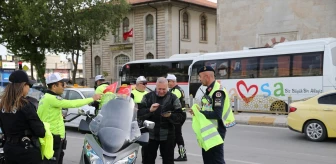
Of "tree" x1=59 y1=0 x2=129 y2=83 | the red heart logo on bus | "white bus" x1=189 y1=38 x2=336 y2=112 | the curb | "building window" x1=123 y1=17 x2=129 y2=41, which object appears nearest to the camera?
the curb

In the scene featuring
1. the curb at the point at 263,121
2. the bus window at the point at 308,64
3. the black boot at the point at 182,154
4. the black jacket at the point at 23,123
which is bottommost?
the curb at the point at 263,121

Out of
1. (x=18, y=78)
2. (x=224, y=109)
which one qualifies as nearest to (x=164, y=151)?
(x=224, y=109)

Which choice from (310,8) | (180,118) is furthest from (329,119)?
(310,8)

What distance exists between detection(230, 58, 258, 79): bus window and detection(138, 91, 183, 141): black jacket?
14.0m

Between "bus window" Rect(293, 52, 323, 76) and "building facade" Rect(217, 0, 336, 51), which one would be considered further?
"building facade" Rect(217, 0, 336, 51)

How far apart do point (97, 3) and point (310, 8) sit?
1513cm

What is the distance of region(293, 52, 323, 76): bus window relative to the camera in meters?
16.9

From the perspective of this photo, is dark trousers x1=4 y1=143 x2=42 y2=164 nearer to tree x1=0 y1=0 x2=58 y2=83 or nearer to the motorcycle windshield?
the motorcycle windshield

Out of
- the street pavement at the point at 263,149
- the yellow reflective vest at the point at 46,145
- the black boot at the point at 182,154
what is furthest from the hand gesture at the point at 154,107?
the street pavement at the point at 263,149

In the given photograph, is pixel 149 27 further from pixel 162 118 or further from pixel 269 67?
pixel 162 118

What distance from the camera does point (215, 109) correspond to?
4793mm

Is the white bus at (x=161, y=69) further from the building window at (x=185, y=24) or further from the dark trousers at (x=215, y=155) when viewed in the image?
the dark trousers at (x=215, y=155)

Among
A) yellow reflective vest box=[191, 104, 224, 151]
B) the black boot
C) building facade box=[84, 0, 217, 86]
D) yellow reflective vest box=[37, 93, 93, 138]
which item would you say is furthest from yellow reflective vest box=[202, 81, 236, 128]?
building facade box=[84, 0, 217, 86]

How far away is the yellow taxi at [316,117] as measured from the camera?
10492 millimetres
